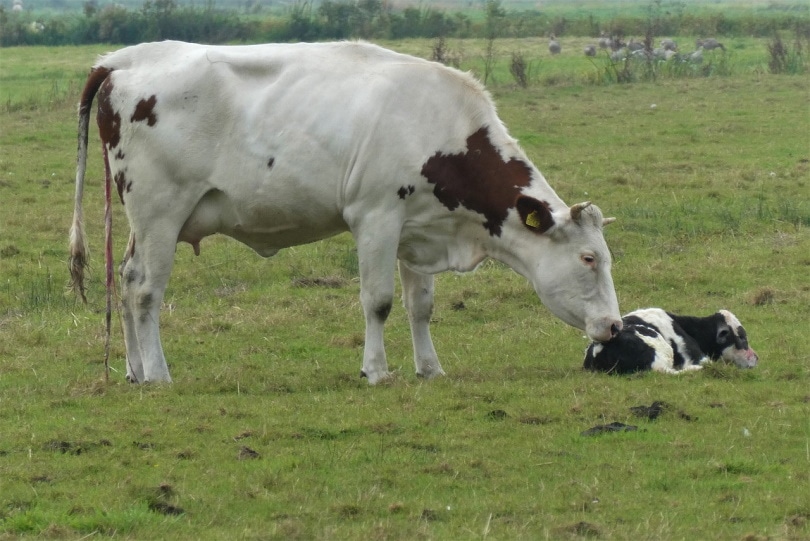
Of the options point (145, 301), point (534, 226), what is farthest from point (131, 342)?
point (534, 226)

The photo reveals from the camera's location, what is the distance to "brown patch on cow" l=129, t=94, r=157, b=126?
33.0 ft

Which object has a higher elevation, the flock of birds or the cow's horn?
the cow's horn

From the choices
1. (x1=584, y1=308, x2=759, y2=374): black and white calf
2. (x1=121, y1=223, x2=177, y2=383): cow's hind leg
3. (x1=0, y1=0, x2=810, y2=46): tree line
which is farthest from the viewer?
(x1=0, y1=0, x2=810, y2=46): tree line

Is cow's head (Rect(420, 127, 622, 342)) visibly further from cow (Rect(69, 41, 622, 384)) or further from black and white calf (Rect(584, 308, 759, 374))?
black and white calf (Rect(584, 308, 759, 374))

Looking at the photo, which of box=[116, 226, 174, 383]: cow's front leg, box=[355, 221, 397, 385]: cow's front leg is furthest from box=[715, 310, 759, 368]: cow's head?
box=[116, 226, 174, 383]: cow's front leg

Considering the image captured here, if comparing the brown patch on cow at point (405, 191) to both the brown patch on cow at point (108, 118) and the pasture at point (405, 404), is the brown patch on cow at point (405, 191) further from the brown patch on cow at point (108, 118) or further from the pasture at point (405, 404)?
the brown patch on cow at point (108, 118)

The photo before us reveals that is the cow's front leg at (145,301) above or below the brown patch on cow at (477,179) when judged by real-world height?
below

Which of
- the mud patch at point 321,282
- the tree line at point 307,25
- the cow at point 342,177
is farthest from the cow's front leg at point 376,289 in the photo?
the tree line at point 307,25

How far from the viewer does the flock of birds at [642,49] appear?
38.1 meters

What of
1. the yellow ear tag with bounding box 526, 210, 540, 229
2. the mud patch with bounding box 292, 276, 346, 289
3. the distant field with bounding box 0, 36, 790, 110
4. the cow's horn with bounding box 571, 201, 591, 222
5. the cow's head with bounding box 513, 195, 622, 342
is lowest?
the distant field with bounding box 0, 36, 790, 110

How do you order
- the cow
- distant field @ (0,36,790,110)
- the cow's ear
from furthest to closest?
distant field @ (0,36,790,110) < the cow < the cow's ear

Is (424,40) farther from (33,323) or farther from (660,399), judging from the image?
(660,399)

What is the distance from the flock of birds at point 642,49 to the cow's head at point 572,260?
26.8m

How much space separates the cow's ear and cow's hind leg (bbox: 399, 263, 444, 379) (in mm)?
1142
